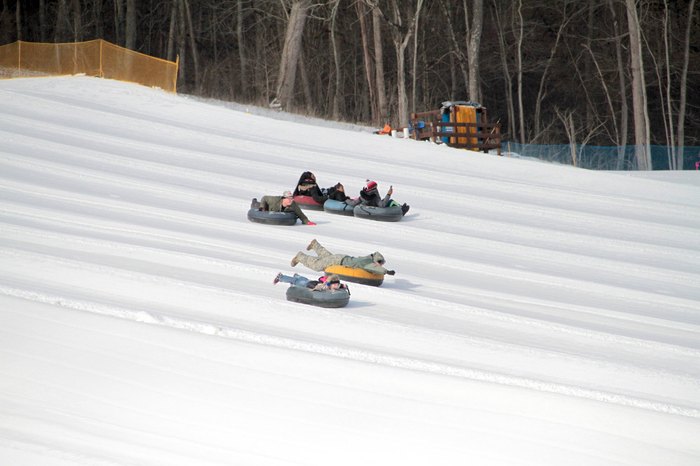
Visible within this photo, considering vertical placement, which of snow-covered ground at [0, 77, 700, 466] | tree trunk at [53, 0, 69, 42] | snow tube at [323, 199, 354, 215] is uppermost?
tree trunk at [53, 0, 69, 42]

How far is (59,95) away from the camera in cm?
2172

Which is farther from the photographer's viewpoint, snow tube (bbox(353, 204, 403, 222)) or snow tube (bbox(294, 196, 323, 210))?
snow tube (bbox(294, 196, 323, 210))

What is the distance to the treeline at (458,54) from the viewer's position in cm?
4012

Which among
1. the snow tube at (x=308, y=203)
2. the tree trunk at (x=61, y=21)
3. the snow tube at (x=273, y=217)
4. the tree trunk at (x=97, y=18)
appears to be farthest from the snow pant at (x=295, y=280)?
the tree trunk at (x=97, y=18)

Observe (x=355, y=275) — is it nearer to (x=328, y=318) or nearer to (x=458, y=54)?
(x=328, y=318)

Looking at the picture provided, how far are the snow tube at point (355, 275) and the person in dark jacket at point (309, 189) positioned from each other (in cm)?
445

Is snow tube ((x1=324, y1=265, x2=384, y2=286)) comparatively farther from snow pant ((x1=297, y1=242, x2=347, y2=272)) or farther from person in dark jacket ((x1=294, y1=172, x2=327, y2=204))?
person in dark jacket ((x1=294, y1=172, x2=327, y2=204))

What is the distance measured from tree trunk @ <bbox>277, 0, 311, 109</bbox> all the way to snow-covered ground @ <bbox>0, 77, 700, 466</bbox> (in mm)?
7723

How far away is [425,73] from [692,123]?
460 inches

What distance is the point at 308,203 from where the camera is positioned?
1520 cm

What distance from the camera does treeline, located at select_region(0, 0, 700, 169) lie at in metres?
40.1

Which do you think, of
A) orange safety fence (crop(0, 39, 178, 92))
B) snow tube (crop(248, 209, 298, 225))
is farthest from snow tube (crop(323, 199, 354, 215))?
orange safety fence (crop(0, 39, 178, 92))

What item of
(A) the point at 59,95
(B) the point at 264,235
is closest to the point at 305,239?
(B) the point at 264,235

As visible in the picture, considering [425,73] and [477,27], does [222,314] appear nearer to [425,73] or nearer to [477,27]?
[477,27]
